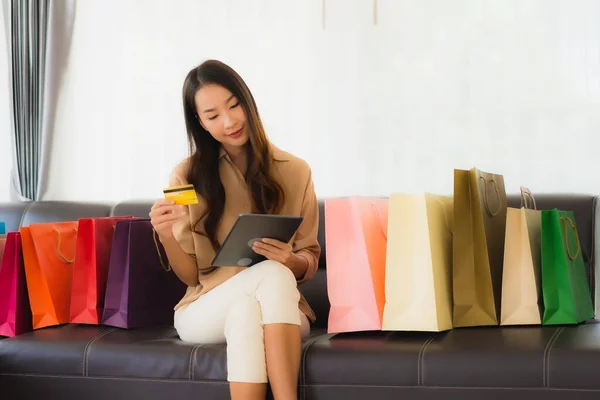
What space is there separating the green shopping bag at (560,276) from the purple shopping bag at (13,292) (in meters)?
1.60

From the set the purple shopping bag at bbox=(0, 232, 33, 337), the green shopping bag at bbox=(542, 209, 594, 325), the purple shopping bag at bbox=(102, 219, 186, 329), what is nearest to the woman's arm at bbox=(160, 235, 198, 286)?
the purple shopping bag at bbox=(102, 219, 186, 329)

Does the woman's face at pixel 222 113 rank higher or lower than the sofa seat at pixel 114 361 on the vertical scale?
higher

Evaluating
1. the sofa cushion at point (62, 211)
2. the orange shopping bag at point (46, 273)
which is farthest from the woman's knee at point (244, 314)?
the sofa cushion at point (62, 211)

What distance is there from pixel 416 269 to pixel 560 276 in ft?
1.37

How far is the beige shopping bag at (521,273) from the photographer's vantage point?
7.61ft

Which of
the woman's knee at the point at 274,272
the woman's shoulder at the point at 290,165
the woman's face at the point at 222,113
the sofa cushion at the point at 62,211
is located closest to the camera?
the woman's knee at the point at 274,272

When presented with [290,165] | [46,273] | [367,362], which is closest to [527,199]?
[290,165]

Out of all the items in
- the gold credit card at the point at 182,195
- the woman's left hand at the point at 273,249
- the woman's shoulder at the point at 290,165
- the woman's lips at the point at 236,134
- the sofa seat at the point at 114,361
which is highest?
the woman's lips at the point at 236,134

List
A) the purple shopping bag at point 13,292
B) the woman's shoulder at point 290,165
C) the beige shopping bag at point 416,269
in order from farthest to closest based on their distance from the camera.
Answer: the purple shopping bag at point 13,292, the woman's shoulder at point 290,165, the beige shopping bag at point 416,269

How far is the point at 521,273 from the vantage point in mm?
2340

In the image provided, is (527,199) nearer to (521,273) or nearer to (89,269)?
(521,273)

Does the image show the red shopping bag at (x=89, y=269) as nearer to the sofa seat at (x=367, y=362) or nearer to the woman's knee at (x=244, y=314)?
the sofa seat at (x=367, y=362)

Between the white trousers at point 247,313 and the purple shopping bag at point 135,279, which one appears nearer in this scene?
the white trousers at point 247,313

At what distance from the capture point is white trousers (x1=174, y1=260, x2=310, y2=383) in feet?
6.65
